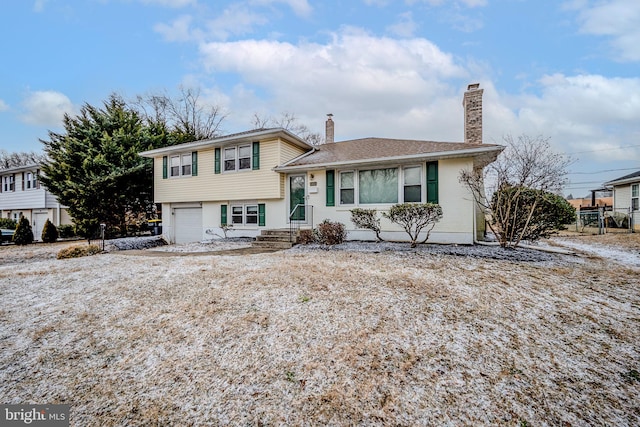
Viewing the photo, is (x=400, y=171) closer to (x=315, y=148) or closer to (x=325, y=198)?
(x=325, y=198)

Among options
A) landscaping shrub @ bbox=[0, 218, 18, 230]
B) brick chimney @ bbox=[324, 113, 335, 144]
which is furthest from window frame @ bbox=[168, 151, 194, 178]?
landscaping shrub @ bbox=[0, 218, 18, 230]

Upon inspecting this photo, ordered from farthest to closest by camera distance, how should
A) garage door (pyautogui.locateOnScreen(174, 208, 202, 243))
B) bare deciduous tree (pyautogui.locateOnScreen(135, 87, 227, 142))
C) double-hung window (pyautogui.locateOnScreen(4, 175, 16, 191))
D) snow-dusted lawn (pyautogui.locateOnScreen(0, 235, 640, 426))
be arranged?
1. bare deciduous tree (pyautogui.locateOnScreen(135, 87, 227, 142))
2. double-hung window (pyautogui.locateOnScreen(4, 175, 16, 191))
3. garage door (pyautogui.locateOnScreen(174, 208, 202, 243))
4. snow-dusted lawn (pyautogui.locateOnScreen(0, 235, 640, 426))

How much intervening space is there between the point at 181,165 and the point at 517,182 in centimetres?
1385

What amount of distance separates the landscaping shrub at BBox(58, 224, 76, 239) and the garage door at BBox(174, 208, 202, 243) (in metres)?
9.21

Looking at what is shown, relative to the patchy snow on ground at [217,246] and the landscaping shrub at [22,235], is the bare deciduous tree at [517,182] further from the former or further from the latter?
the landscaping shrub at [22,235]

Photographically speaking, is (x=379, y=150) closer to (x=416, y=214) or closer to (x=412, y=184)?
(x=412, y=184)

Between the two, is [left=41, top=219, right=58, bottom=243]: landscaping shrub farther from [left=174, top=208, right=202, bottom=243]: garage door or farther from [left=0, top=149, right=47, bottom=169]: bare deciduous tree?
[left=0, top=149, right=47, bottom=169]: bare deciduous tree

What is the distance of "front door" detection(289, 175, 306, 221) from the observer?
11.7m

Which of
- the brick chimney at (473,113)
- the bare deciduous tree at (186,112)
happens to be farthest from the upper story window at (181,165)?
the bare deciduous tree at (186,112)

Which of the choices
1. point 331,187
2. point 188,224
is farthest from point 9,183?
point 331,187

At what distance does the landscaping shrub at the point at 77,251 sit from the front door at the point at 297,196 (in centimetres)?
715

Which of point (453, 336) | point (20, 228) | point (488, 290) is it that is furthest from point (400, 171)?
point (20, 228)

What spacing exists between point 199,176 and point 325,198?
6.30 m

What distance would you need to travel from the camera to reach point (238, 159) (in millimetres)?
12562
